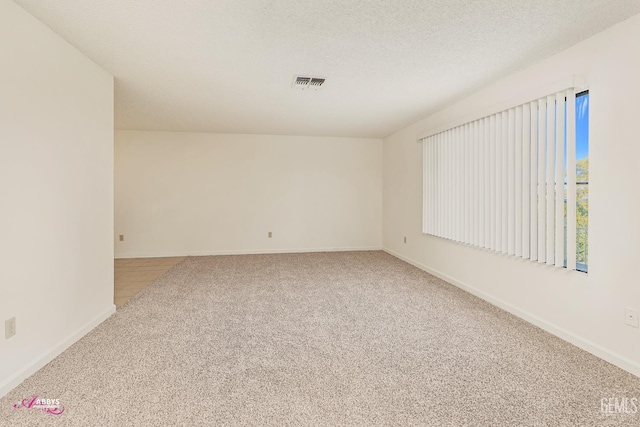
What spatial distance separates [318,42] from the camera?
7.73ft

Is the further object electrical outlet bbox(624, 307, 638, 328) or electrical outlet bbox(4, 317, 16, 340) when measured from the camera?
electrical outlet bbox(624, 307, 638, 328)

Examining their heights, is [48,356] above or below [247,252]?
below

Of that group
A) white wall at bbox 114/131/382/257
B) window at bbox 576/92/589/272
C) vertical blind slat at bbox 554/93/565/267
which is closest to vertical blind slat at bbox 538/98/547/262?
vertical blind slat at bbox 554/93/565/267

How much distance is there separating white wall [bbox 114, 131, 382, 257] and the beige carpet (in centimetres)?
270

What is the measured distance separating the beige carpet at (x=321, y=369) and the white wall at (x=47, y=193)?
10.3 inches

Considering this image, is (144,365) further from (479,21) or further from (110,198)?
(479,21)

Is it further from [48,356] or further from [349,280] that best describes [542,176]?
[48,356]

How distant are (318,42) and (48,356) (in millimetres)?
2977

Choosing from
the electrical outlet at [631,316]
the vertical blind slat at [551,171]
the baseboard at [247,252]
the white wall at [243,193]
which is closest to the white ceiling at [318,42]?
the vertical blind slat at [551,171]

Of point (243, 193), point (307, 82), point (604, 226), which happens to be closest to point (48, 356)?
point (307, 82)

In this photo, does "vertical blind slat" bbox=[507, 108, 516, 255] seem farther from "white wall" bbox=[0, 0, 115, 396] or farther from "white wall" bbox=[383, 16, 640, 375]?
"white wall" bbox=[0, 0, 115, 396]

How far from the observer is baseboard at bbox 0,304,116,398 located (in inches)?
69.9

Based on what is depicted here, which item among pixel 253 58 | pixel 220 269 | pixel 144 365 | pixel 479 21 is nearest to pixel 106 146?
pixel 253 58

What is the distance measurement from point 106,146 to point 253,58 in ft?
5.40
